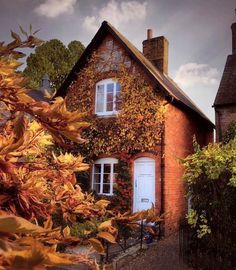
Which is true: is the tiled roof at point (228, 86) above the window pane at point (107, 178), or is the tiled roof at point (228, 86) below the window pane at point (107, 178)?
above

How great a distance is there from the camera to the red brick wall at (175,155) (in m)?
13.6

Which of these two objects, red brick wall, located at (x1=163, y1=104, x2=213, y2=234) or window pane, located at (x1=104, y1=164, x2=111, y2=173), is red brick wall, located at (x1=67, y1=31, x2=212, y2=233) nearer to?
red brick wall, located at (x1=163, y1=104, x2=213, y2=234)

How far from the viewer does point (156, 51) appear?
18.2m

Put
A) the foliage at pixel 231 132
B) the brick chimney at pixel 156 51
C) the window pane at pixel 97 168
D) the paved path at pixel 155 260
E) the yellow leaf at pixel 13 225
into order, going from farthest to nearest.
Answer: the brick chimney at pixel 156 51
the window pane at pixel 97 168
the foliage at pixel 231 132
the paved path at pixel 155 260
the yellow leaf at pixel 13 225

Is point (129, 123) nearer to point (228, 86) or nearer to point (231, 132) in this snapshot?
point (231, 132)

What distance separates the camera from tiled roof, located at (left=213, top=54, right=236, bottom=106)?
14.9 metres

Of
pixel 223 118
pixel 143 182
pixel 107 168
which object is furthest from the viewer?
pixel 223 118

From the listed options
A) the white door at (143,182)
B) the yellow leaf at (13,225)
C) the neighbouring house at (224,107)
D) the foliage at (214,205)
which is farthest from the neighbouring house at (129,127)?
the yellow leaf at (13,225)

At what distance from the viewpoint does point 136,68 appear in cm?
1448

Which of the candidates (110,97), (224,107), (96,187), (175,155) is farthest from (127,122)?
(224,107)

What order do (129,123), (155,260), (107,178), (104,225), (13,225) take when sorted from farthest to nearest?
(107,178) → (129,123) → (155,260) → (104,225) → (13,225)

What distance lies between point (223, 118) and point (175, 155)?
2.84 m

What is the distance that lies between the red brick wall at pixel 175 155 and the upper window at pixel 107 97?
2432 millimetres

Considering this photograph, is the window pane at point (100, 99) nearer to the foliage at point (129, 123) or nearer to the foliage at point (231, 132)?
the foliage at point (129, 123)
